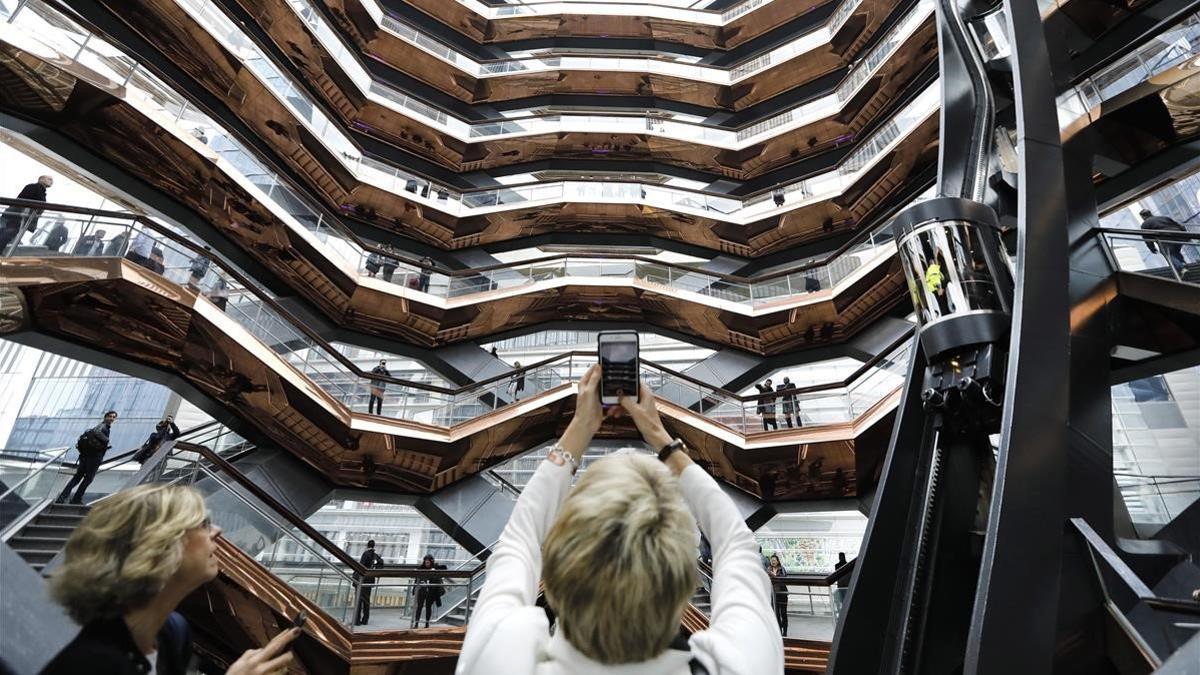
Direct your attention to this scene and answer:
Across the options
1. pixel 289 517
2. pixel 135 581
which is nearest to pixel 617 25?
pixel 289 517

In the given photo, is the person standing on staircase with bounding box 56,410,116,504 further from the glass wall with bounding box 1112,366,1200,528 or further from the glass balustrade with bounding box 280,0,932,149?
the glass balustrade with bounding box 280,0,932,149

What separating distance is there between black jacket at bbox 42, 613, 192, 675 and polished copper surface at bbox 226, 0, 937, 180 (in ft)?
62.7

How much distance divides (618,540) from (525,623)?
21 centimetres

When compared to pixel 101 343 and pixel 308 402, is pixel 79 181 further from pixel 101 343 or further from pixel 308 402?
pixel 308 402

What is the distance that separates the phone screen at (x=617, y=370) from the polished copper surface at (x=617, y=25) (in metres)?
25.4

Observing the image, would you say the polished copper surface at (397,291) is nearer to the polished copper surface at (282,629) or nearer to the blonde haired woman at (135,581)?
the polished copper surface at (282,629)

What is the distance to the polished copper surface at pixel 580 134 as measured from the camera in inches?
640

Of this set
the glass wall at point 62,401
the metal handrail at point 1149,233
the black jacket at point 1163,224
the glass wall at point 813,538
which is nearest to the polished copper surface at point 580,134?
the black jacket at point 1163,224

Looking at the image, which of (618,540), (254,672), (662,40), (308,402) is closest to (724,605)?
(618,540)

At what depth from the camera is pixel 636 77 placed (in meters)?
22.0

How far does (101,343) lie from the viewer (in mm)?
8781

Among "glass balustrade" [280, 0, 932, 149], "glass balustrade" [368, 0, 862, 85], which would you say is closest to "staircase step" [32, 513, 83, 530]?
"glass balustrade" [280, 0, 932, 149]

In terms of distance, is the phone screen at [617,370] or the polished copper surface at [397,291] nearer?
the phone screen at [617,370]

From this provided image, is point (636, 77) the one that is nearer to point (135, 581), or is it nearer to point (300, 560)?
point (300, 560)
